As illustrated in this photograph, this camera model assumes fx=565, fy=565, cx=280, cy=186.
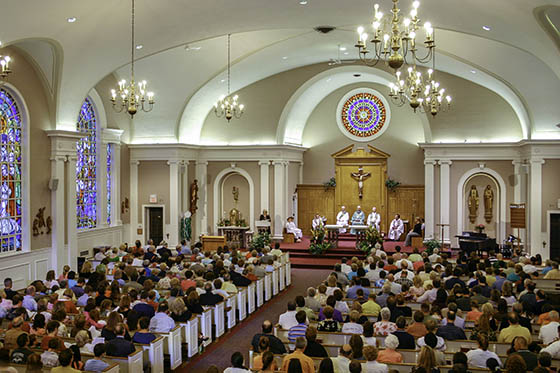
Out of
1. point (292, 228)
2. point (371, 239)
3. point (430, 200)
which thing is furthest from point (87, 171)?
point (430, 200)

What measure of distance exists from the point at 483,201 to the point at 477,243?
4.10 m

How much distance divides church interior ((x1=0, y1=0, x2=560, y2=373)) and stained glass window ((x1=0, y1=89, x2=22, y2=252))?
0.04m

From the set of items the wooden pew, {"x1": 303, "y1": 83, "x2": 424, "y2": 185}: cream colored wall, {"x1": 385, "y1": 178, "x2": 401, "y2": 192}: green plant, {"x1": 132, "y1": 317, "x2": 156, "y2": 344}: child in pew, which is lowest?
the wooden pew

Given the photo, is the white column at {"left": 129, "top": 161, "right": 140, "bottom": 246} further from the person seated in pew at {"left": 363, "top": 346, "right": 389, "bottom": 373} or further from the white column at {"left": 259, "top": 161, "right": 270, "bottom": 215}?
the person seated in pew at {"left": 363, "top": 346, "right": 389, "bottom": 373}

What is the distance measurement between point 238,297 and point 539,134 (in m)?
14.0

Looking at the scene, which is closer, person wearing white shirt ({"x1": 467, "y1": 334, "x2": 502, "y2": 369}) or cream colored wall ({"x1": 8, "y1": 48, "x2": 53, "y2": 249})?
Result: person wearing white shirt ({"x1": 467, "y1": 334, "x2": 502, "y2": 369})

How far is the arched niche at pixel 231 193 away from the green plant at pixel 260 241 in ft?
7.86

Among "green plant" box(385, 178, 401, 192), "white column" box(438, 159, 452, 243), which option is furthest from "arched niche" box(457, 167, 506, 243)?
"green plant" box(385, 178, 401, 192)

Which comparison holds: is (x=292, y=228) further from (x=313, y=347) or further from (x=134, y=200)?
(x=313, y=347)

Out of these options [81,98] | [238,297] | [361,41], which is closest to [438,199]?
[238,297]

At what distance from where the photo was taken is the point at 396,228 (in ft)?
82.3

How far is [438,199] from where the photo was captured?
2334cm

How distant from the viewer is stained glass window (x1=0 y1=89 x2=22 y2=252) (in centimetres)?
1514

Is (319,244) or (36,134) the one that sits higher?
(36,134)
